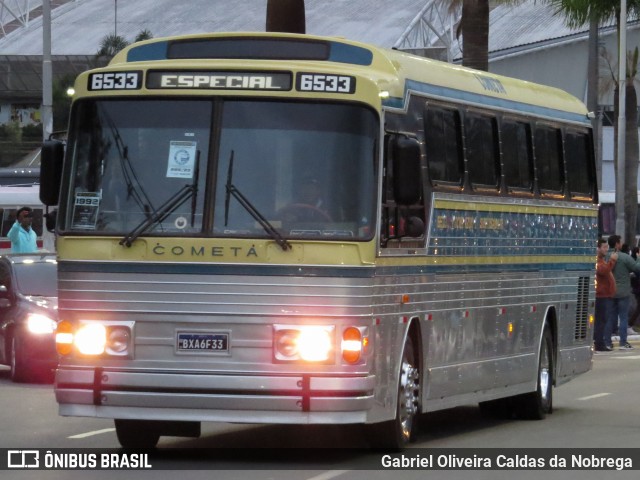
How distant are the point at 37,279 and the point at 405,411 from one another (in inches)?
359

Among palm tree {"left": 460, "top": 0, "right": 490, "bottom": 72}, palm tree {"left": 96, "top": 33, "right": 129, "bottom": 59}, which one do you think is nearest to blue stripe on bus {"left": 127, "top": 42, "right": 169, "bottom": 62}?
palm tree {"left": 460, "top": 0, "right": 490, "bottom": 72}

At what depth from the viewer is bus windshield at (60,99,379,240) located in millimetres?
11961

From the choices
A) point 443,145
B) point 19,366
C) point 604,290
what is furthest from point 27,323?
point 604,290

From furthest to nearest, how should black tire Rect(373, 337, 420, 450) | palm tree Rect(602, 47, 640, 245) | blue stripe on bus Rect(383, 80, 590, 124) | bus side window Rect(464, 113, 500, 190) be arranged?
1. palm tree Rect(602, 47, 640, 245)
2. bus side window Rect(464, 113, 500, 190)
3. blue stripe on bus Rect(383, 80, 590, 124)
4. black tire Rect(373, 337, 420, 450)

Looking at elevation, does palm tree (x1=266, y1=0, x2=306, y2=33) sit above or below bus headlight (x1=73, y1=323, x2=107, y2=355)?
above

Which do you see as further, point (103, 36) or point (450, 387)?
point (103, 36)

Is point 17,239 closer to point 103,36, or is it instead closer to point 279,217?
point 279,217

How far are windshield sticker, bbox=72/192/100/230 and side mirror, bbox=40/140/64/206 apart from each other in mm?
361

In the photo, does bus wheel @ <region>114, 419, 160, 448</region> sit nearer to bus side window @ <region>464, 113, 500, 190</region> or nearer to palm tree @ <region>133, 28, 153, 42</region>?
bus side window @ <region>464, 113, 500, 190</region>

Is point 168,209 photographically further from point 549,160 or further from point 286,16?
point 286,16

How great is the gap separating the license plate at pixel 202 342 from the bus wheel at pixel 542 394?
5572 millimetres

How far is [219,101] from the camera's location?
40.0 feet

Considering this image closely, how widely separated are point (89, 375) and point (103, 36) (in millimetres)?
95580

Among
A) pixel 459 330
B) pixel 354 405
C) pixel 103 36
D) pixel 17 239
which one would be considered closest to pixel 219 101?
pixel 354 405
